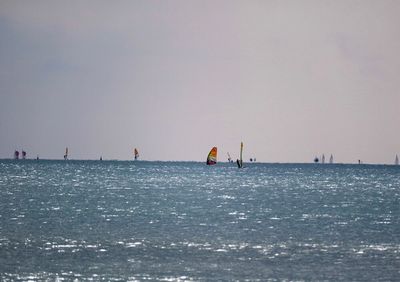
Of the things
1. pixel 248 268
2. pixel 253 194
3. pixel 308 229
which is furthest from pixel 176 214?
pixel 253 194

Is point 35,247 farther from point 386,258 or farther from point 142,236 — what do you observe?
point 386,258

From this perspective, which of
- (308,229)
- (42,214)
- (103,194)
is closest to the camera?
(308,229)

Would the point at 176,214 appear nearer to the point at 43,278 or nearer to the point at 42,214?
the point at 42,214

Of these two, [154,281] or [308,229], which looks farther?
[308,229]

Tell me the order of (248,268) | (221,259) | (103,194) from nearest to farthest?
(248,268), (221,259), (103,194)

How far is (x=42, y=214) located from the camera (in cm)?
9362

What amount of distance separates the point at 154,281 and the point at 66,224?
35.1 m

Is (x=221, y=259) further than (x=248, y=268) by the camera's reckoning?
Yes

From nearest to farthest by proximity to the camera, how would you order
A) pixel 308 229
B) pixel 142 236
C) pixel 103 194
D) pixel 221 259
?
1. pixel 221 259
2. pixel 142 236
3. pixel 308 229
4. pixel 103 194

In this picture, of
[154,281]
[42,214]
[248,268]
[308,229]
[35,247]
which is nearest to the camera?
[154,281]

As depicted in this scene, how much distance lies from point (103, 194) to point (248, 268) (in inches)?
3607

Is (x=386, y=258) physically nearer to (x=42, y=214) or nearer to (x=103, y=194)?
(x=42, y=214)

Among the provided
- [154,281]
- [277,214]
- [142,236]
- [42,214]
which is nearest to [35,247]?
[142,236]

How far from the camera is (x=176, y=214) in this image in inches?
3762
